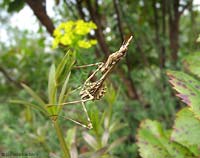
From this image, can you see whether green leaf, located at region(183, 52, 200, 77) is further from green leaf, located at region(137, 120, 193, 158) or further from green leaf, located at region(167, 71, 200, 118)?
green leaf, located at region(137, 120, 193, 158)

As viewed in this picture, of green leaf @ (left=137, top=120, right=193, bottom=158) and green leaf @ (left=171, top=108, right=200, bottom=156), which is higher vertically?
green leaf @ (left=171, top=108, right=200, bottom=156)

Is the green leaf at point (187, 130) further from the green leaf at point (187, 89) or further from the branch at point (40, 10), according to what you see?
the branch at point (40, 10)

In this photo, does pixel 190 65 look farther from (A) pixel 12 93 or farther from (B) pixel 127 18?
(A) pixel 12 93

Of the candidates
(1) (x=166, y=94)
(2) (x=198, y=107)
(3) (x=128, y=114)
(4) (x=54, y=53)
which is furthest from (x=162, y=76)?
(2) (x=198, y=107)

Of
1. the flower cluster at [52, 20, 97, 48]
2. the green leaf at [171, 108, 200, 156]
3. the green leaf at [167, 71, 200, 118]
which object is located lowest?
the green leaf at [171, 108, 200, 156]

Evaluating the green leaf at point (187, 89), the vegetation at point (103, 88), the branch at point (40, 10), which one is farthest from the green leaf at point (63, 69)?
the branch at point (40, 10)

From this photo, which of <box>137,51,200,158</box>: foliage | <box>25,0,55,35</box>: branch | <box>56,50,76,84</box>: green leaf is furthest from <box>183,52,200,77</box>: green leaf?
<box>25,0,55,35</box>: branch
